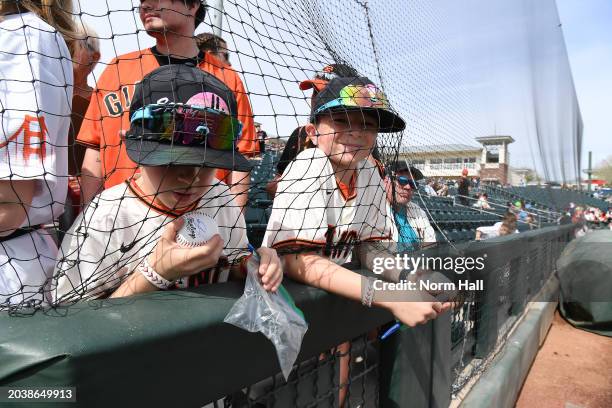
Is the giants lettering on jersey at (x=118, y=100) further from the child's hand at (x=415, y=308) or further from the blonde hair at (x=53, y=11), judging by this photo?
the child's hand at (x=415, y=308)

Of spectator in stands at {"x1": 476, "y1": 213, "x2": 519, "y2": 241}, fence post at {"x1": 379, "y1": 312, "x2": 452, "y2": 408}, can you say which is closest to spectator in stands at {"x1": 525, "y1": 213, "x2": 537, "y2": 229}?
spectator in stands at {"x1": 476, "y1": 213, "x2": 519, "y2": 241}

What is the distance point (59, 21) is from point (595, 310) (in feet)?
17.1

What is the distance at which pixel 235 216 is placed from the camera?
1210 mm

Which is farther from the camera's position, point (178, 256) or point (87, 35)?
point (87, 35)

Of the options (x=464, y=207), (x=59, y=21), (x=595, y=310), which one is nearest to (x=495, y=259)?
(x=59, y=21)

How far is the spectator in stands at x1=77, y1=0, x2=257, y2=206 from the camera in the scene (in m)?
1.38

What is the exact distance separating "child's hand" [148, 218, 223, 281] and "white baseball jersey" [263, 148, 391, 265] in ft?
1.36

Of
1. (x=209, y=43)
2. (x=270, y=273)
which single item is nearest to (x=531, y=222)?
(x=209, y=43)

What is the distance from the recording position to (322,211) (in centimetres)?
129

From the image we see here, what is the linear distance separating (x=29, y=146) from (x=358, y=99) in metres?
0.89

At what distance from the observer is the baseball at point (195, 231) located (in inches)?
32.5

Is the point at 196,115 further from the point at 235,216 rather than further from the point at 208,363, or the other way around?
the point at 208,363

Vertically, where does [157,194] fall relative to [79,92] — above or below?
below

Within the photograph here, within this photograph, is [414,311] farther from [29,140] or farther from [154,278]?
[29,140]
